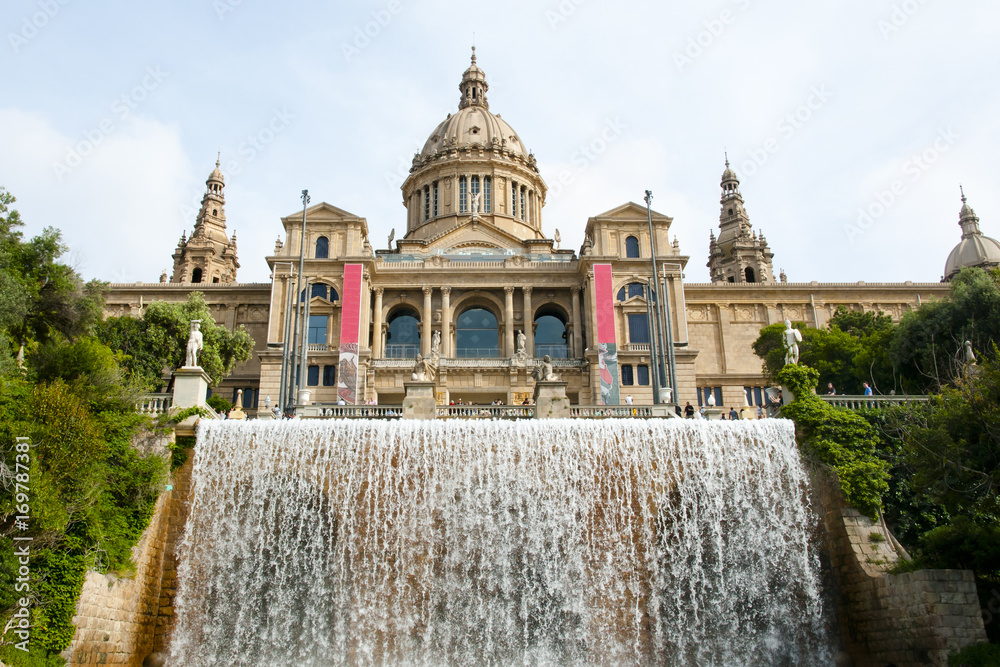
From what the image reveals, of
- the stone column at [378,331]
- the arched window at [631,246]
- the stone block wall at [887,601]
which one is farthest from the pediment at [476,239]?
the stone block wall at [887,601]

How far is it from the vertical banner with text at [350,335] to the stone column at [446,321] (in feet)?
17.0

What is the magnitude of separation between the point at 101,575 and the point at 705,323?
42401mm

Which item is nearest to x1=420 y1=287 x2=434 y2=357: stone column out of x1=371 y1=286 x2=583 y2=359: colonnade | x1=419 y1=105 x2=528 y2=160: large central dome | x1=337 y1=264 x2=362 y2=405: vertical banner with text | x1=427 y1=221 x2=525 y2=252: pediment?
x1=371 y1=286 x2=583 y2=359: colonnade

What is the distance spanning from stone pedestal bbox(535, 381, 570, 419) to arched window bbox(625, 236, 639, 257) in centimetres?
2369

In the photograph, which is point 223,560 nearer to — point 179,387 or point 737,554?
point 179,387

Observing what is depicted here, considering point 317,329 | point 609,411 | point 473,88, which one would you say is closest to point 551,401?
point 609,411

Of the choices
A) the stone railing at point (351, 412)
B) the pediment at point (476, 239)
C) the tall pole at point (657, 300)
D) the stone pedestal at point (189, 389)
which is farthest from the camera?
the pediment at point (476, 239)

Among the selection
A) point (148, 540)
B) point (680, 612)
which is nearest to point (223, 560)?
point (148, 540)

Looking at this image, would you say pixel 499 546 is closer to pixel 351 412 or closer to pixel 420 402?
→ pixel 420 402

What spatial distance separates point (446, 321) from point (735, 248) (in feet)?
87.8

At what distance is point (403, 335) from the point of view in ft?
161

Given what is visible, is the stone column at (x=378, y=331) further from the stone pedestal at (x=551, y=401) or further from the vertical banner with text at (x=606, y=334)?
the stone pedestal at (x=551, y=401)

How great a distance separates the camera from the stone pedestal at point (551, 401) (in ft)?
81.7

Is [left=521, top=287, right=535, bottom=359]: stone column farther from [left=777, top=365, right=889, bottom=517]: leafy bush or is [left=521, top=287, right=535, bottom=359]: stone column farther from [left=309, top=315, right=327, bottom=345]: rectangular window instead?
[left=777, top=365, right=889, bottom=517]: leafy bush
